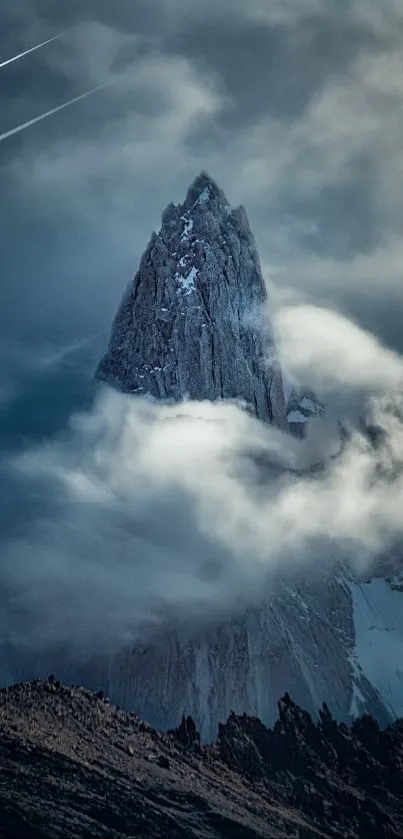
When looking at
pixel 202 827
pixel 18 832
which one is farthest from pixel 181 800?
pixel 18 832

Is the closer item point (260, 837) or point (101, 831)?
point (101, 831)

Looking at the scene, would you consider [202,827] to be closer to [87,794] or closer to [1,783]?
[87,794]

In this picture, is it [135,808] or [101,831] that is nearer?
[101,831]

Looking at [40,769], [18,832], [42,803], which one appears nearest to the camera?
[18,832]

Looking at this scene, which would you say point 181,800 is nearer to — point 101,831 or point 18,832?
point 101,831

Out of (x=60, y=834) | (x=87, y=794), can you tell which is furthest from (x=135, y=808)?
(x=60, y=834)

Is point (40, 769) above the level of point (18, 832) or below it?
above

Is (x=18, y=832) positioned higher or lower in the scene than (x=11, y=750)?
lower

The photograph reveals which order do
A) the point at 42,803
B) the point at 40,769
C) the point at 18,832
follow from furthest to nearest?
1. the point at 40,769
2. the point at 42,803
3. the point at 18,832
